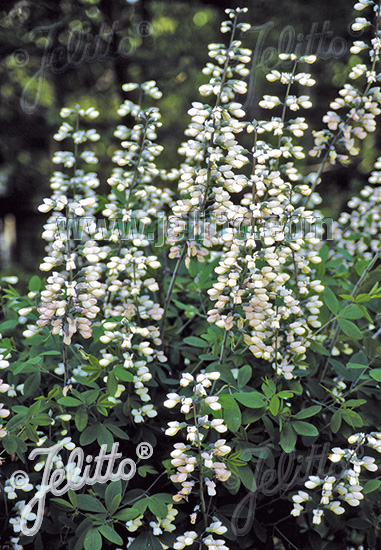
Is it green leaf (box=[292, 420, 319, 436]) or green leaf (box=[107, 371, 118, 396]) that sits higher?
green leaf (box=[107, 371, 118, 396])

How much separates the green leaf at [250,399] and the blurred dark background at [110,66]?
12.9 feet

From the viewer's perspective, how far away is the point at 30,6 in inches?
220

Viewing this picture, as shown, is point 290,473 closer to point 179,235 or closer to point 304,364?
point 304,364

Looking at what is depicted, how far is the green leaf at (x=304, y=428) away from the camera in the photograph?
1.25 metres

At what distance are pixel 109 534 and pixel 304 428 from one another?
497 mm

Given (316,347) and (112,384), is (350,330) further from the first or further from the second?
(112,384)

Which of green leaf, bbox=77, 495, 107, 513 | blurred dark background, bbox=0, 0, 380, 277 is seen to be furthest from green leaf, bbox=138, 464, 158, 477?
blurred dark background, bbox=0, 0, 380, 277

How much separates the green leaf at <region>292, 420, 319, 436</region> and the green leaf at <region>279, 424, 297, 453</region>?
13 mm

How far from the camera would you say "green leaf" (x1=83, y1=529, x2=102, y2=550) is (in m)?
1.12

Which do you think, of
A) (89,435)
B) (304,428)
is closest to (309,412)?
(304,428)

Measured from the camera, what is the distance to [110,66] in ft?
23.0

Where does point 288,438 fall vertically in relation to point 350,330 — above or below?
below

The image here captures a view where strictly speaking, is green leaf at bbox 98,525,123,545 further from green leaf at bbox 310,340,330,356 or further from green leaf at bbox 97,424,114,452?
green leaf at bbox 310,340,330,356

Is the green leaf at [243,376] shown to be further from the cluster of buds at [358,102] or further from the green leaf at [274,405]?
the cluster of buds at [358,102]
